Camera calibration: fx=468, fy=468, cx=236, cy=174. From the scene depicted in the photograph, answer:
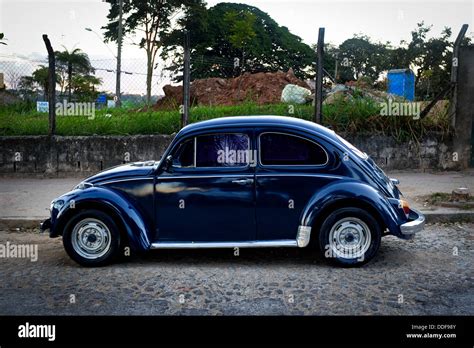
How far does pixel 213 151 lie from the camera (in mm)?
5195

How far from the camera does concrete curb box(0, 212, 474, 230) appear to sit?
7.05 m

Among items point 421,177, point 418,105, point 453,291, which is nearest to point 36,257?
point 453,291

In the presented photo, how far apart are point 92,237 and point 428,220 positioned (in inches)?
192

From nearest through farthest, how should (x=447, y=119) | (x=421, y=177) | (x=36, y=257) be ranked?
1. (x=36, y=257)
2. (x=421, y=177)
3. (x=447, y=119)

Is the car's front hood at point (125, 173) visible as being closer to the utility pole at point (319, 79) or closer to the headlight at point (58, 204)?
the headlight at point (58, 204)

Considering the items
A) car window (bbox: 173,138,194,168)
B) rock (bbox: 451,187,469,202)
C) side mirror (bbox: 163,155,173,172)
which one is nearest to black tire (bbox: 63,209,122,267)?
side mirror (bbox: 163,155,173,172)

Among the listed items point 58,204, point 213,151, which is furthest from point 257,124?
point 58,204

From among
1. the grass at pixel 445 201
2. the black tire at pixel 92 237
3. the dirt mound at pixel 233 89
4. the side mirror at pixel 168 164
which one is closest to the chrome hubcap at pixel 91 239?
the black tire at pixel 92 237

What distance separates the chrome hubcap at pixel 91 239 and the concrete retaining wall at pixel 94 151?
18.6 feet

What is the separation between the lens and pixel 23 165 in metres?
10.8

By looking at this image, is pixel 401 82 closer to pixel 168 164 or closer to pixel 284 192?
pixel 284 192

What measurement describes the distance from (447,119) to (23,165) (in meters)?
9.97

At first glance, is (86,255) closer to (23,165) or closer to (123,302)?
(123,302)

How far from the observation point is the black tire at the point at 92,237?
5059 mm
